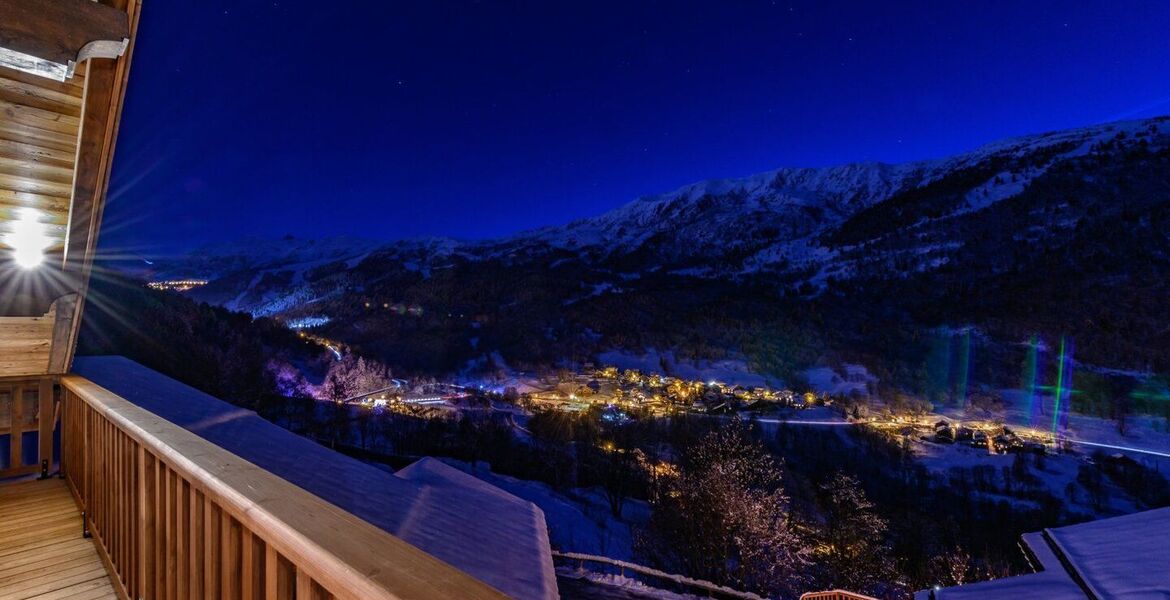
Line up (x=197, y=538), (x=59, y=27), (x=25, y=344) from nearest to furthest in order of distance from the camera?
1. (x=197, y=538)
2. (x=59, y=27)
3. (x=25, y=344)

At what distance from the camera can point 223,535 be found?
1.48 metres

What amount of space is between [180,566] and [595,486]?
1314 inches

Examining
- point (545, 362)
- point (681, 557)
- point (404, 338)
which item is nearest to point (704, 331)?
point (545, 362)

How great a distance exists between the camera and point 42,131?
9.18ft

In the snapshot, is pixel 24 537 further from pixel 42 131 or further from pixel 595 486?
pixel 595 486

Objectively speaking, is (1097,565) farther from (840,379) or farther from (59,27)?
(840,379)

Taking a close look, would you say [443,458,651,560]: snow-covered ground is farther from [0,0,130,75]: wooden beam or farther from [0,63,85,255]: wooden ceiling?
[0,0,130,75]: wooden beam

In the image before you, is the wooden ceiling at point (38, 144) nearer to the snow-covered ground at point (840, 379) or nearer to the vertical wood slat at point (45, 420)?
the vertical wood slat at point (45, 420)

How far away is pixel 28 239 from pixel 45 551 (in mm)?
2288

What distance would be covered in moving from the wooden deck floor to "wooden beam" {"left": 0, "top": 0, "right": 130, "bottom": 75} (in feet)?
10.2

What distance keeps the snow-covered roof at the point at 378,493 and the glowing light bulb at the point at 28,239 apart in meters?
1.31

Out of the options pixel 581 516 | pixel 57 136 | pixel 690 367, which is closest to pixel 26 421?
pixel 57 136

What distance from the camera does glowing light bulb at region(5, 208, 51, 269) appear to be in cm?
334

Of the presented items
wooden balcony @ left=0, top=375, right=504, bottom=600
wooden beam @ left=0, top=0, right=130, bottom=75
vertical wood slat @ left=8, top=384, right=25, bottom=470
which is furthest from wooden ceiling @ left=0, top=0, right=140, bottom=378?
vertical wood slat @ left=8, top=384, right=25, bottom=470
